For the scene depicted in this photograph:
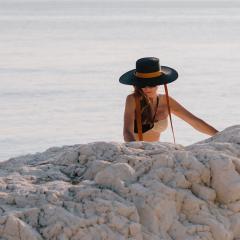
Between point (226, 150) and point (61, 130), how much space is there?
8.31 metres

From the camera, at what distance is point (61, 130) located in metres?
12.0

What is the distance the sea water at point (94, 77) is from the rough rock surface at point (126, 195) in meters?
6.48

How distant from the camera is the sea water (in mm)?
11945

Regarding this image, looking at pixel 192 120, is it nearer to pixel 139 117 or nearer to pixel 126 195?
pixel 139 117

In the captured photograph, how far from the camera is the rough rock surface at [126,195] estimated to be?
10.6ft

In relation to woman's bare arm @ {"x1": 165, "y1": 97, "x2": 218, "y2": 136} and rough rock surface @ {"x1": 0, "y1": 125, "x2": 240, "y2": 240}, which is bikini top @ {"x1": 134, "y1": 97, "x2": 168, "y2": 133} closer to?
woman's bare arm @ {"x1": 165, "y1": 97, "x2": 218, "y2": 136}

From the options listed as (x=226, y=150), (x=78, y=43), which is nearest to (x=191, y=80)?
(x=78, y=43)

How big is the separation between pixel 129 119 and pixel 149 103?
0.72 ft

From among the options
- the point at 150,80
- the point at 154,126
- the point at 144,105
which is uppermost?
the point at 150,80

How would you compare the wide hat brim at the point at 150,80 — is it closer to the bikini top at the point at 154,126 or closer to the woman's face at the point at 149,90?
the woman's face at the point at 149,90

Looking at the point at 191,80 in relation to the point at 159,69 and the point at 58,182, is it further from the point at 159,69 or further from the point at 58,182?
the point at 58,182

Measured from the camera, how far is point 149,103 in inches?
208

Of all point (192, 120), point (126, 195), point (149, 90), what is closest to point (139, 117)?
point (149, 90)

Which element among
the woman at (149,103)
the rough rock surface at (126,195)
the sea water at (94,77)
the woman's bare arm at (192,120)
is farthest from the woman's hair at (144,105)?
the sea water at (94,77)
